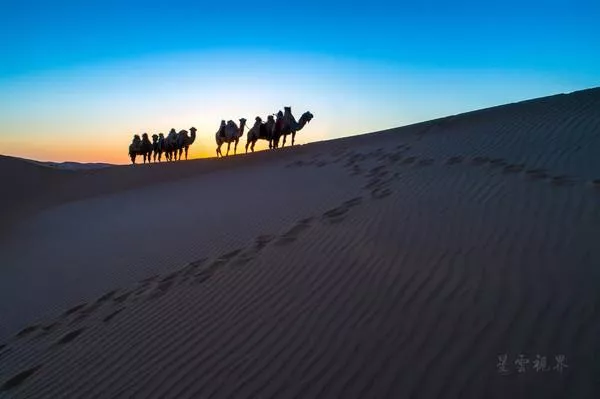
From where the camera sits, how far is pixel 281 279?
17.1ft

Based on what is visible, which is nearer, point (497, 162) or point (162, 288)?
point (162, 288)

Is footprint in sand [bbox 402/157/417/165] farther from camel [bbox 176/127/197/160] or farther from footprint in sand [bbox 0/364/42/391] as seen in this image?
camel [bbox 176/127/197/160]

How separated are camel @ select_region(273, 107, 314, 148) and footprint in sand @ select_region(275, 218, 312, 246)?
15.7m

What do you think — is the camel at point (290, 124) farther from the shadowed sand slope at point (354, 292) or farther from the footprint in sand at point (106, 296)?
the footprint in sand at point (106, 296)

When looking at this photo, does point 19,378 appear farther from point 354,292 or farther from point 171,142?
point 171,142

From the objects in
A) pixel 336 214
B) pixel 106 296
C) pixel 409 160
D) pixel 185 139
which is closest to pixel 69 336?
pixel 106 296

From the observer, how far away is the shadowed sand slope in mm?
3344

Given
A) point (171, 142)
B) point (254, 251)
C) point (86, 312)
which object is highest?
point (171, 142)

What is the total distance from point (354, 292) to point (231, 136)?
2127 cm

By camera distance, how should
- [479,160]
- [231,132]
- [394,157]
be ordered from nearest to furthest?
[479,160] < [394,157] < [231,132]

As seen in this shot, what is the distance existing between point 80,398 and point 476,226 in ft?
13.7

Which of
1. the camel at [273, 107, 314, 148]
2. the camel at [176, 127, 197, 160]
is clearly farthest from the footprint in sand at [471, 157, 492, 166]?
the camel at [176, 127, 197, 160]

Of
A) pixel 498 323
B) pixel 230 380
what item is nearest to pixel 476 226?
pixel 498 323
